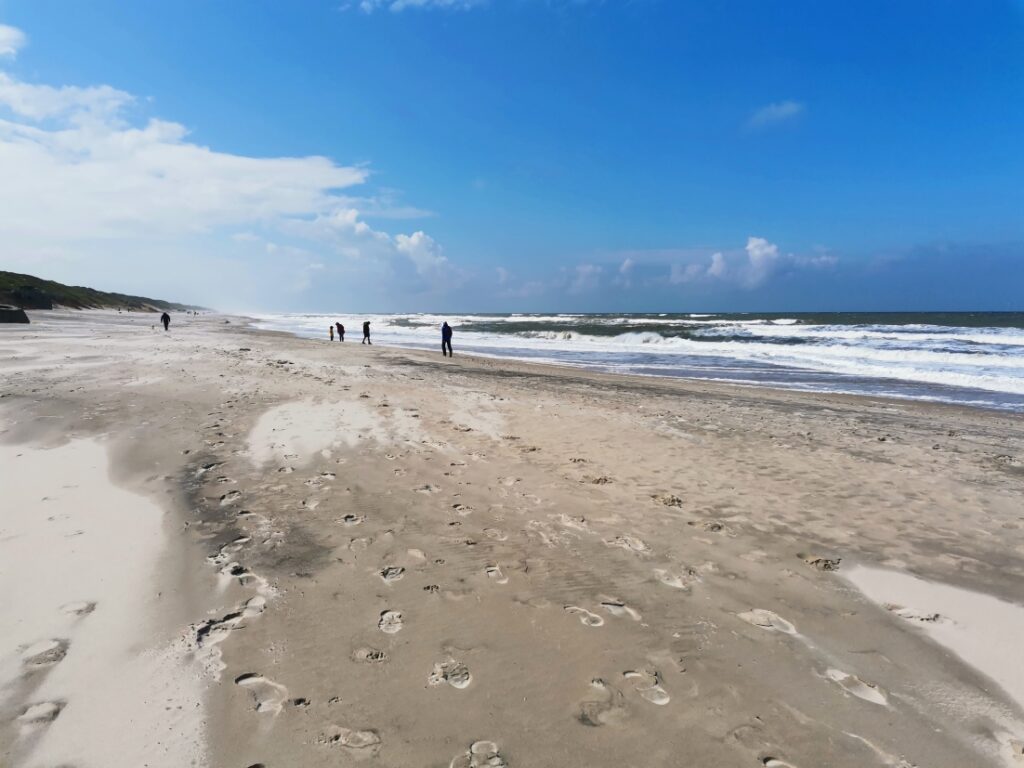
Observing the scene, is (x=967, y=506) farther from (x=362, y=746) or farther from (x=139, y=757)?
(x=139, y=757)

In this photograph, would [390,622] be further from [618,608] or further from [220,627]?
[618,608]

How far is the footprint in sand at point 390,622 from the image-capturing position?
3217mm

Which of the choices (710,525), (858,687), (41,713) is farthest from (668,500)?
(41,713)

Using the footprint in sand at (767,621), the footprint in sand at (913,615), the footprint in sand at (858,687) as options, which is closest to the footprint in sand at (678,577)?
the footprint in sand at (767,621)

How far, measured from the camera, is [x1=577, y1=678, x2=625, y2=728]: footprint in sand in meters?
2.56

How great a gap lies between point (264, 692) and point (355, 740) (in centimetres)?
65

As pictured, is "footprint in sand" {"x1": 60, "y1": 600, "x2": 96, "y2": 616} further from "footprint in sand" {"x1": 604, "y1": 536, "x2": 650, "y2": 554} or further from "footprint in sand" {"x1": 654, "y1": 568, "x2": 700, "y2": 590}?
"footprint in sand" {"x1": 654, "y1": 568, "x2": 700, "y2": 590}

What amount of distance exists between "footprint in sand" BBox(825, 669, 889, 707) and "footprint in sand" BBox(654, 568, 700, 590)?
1.08 metres

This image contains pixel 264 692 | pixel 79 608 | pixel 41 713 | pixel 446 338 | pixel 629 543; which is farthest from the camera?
pixel 446 338

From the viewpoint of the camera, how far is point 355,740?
2.36 meters

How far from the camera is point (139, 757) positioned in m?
2.24

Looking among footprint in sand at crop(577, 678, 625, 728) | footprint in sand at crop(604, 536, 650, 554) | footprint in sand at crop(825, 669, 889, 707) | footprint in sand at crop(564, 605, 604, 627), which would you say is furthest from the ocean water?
footprint in sand at crop(577, 678, 625, 728)

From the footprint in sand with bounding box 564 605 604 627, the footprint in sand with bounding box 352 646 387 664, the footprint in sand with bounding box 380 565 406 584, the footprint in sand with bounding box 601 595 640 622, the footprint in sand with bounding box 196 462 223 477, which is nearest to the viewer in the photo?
the footprint in sand with bounding box 352 646 387 664

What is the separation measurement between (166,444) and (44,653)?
464 cm
